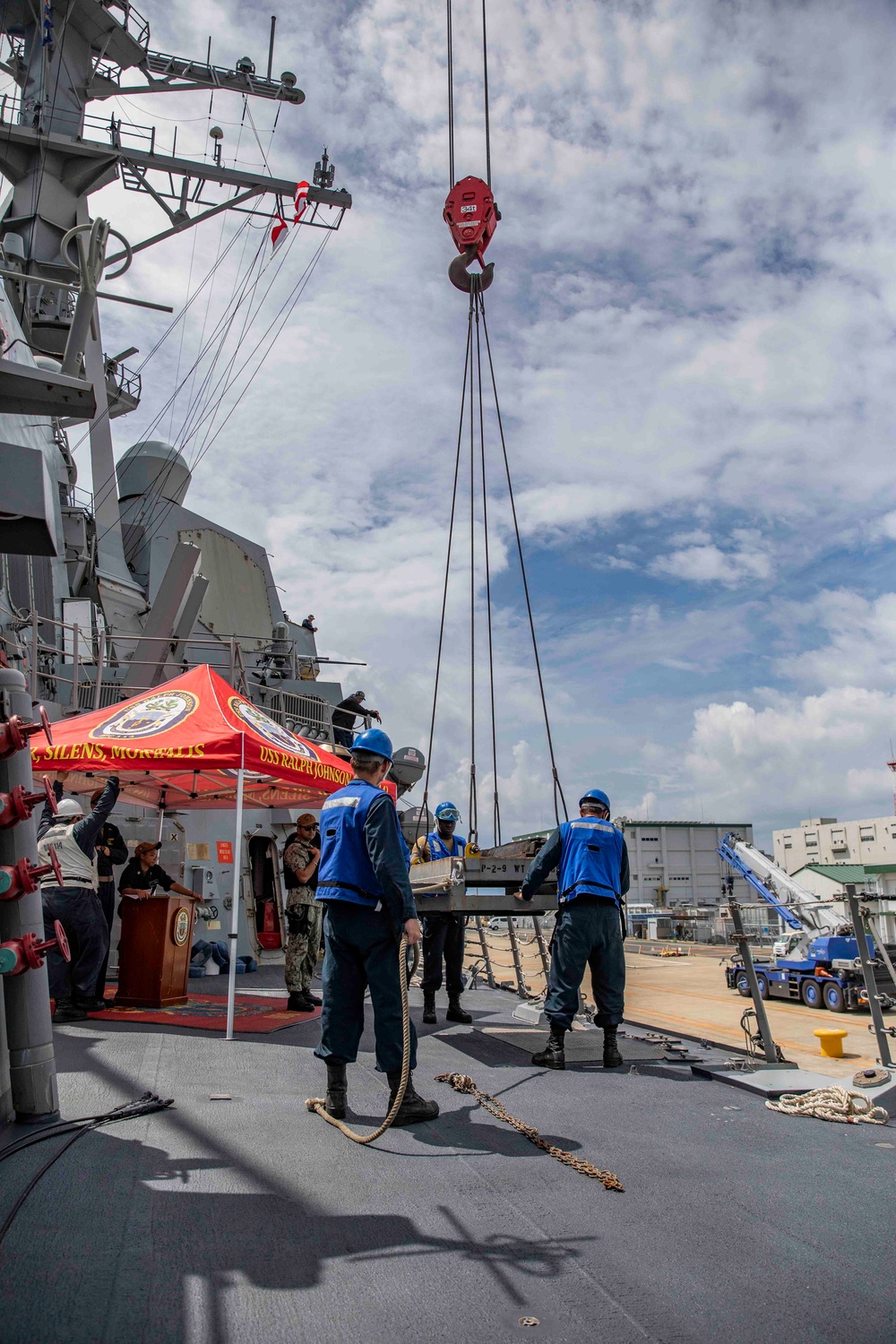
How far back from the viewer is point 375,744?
433cm

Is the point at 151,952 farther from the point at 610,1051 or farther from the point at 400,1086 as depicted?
the point at 400,1086

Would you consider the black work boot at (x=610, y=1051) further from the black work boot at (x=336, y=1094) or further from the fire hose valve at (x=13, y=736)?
the fire hose valve at (x=13, y=736)

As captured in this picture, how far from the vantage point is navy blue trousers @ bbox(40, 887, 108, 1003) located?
6.25m

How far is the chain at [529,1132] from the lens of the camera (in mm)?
2988

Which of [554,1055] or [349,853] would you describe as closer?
[349,853]

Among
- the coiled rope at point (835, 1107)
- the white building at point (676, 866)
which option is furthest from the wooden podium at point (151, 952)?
the white building at point (676, 866)

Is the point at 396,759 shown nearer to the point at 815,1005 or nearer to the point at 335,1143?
the point at 815,1005

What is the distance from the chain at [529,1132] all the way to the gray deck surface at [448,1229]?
0.20 feet

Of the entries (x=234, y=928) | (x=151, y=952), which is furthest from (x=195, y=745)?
(x=151, y=952)

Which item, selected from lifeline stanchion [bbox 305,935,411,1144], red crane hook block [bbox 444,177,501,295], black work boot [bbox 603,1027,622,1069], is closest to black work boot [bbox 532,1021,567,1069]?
black work boot [bbox 603,1027,622,1069]

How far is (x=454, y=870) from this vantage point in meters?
5.52

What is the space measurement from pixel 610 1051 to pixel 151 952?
4080 mm

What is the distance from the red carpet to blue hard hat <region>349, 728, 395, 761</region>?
9.98 feet

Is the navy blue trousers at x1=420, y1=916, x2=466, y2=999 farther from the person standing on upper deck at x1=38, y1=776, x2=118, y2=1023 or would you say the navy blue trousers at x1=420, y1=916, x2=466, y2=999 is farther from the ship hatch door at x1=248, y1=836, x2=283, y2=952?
the ship hatch door at x1=248, y1=836, x2=283, y2=952
